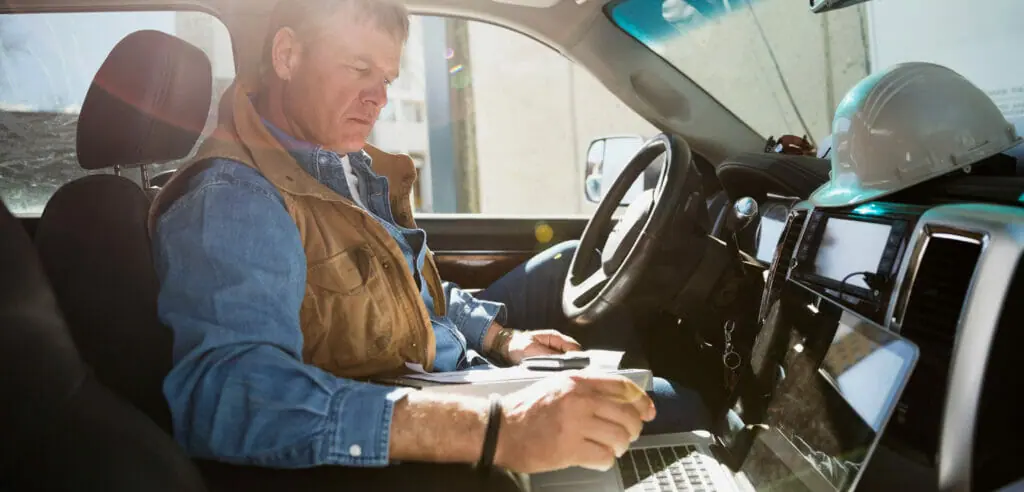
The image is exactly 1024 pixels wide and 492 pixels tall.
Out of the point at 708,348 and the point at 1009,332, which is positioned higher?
the point at 1009,332

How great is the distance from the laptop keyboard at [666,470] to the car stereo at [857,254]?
416 millimetres

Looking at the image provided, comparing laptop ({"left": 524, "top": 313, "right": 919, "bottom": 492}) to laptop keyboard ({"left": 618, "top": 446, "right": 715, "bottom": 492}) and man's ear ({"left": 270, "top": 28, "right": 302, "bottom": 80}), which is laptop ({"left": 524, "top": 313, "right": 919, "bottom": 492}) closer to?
laptop keyboard ({"left": 618, "top": 446, "right": 715, "bottom": 492})

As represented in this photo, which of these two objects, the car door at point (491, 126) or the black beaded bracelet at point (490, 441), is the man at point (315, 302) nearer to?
the black beaded bracelet at point (490, 441)

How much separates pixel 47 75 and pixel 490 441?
2253 millimetres

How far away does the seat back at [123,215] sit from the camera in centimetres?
111

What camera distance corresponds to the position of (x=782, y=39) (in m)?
5.26

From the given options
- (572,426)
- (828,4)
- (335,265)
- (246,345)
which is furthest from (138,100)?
(828,4)

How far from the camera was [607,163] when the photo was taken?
2.58 metres

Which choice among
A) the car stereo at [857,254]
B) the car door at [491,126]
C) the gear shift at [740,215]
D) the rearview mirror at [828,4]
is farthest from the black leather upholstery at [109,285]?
the car door at [491,126]

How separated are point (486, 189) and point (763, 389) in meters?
8.49

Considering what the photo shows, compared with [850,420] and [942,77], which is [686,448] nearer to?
[850,420]

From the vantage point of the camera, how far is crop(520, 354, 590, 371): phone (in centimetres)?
135

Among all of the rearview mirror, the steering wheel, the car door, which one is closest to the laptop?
the steering wheel

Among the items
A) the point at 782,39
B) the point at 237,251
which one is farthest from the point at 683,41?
the point at 782,39
